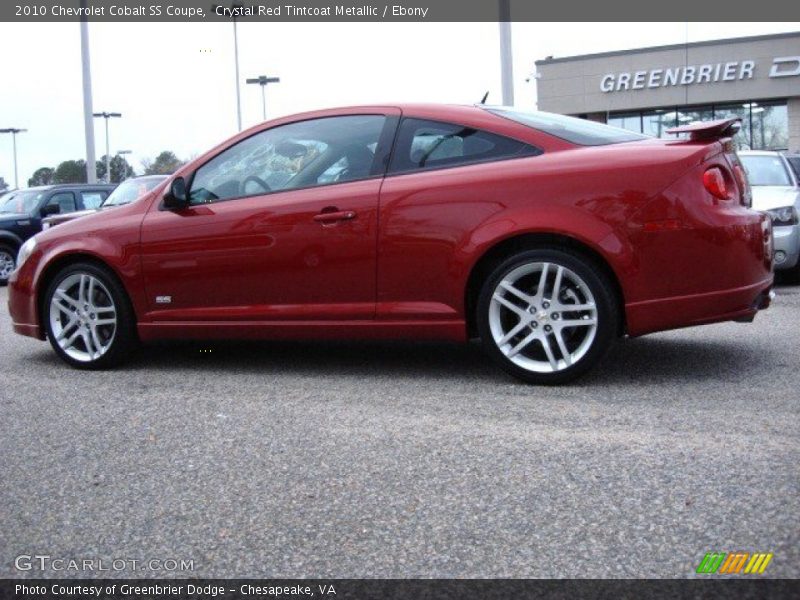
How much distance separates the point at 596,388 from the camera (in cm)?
496

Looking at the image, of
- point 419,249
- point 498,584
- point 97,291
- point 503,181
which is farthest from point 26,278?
point 498,584

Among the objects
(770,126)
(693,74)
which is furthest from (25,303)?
(770,126)

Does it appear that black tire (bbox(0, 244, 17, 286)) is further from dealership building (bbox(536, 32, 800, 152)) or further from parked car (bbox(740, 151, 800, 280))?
dealership building (bbox(536, 32, 800, 152))

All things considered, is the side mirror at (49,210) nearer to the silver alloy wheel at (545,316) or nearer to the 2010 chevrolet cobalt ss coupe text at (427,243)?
the 2010 chevrolet cobalt ss coupe text at (427,243)

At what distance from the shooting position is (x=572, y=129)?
5.34 m

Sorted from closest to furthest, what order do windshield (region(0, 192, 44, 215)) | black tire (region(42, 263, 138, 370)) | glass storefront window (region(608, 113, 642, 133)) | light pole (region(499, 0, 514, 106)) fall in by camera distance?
black tire (region(42, 263, 138, 370)) < windshield (region(0, 192, 44, 215)) < light pole (region(499, 0, 514, 106)) < glass storefront window (region(608, 113, 642, 133))

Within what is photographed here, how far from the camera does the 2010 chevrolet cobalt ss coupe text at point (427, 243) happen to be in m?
4.78

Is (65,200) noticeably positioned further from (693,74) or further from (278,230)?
(693,74)

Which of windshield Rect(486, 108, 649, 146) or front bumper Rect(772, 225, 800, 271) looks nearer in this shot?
windshield Rect(486, 108, 649, 146)

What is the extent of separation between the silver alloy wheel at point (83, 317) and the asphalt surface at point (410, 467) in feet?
0.69

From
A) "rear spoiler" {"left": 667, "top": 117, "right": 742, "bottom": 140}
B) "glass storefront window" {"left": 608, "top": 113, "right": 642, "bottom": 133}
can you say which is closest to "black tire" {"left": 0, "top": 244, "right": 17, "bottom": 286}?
"rear spoiler" {"left": 667, "top": 117, "right": 742, "bottom": 140}

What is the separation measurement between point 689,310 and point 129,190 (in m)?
10.5

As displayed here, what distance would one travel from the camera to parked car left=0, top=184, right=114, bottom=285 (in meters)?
15.4

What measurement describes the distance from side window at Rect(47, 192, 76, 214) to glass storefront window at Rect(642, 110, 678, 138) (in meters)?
22.7
